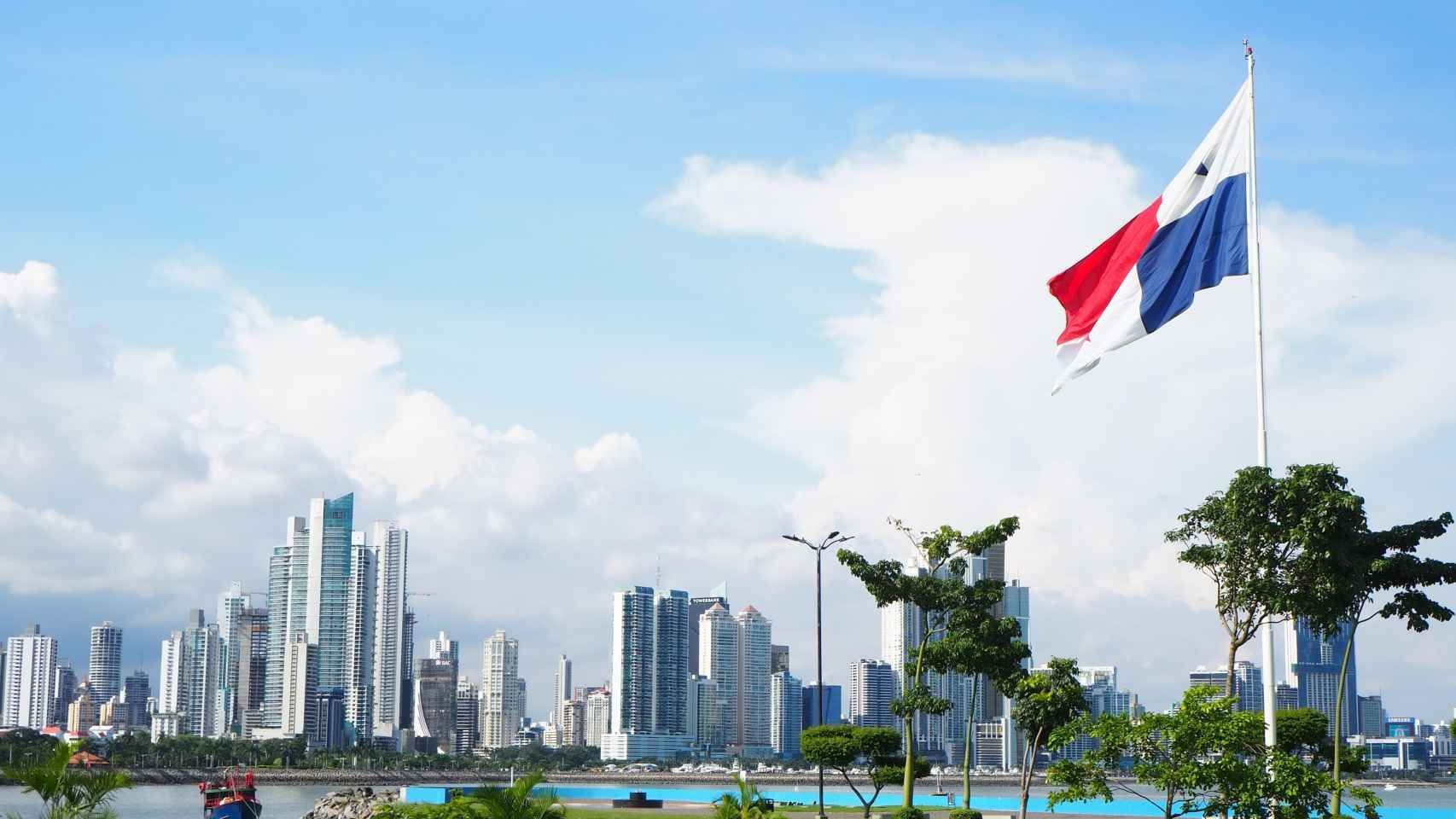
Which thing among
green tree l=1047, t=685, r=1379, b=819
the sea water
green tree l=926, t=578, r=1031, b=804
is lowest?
the sea water

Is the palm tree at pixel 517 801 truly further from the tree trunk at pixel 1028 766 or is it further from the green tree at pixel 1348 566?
the tree trunk at pixel 1028 766

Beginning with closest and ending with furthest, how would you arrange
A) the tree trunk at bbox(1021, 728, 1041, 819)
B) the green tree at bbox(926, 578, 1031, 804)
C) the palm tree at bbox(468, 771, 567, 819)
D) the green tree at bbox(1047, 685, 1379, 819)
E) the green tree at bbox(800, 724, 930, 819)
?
1. the palm tree at bbox(468, 771, 567, 819)
2. the green tree at bbox(1047, 685, 1379, 819)
3. the tree trunk at bbox(1021, 728, 1041, 819)
4. the green tree at bbox(926, 578, 1031, 804)
5. the green tree at bbox(800, 724, 930, 819)

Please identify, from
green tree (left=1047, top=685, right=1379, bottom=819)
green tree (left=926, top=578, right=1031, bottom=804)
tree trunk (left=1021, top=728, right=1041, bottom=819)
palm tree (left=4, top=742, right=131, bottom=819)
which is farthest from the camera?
green tree (left=926, top=578, right=1031, bottom=804)

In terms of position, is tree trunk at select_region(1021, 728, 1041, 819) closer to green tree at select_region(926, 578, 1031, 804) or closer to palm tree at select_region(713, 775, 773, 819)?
green tree at select_region(926, 578, 1031, 804)

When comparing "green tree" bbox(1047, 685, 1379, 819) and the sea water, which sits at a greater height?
"green tree" bbox(1047, 685, 1379, 819)

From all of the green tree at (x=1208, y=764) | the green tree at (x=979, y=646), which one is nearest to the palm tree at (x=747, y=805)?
the green tree at (x=1208, y=764)

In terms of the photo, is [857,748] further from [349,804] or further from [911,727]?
[349,804]

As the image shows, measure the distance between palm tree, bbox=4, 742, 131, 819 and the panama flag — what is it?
582 inches

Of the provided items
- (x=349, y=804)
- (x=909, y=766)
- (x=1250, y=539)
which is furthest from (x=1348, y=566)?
(x=349, y=804)

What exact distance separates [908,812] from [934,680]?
138 metres

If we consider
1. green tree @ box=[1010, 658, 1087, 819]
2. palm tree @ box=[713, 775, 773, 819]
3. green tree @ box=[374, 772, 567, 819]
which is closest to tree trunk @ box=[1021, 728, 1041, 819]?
green tree @ box=[1010, 658, 1087, 819]

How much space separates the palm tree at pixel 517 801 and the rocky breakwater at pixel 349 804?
140 feet

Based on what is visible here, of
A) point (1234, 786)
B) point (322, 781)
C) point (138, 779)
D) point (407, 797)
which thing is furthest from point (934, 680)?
point (1234, 786)

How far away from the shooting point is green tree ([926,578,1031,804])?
44656 millimetres
